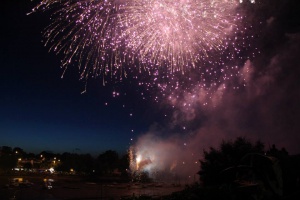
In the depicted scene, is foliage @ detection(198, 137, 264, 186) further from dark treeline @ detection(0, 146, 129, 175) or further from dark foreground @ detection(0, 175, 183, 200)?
dark treeline @ detection(0, 146, 129, 175)

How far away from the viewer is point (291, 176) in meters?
6.17

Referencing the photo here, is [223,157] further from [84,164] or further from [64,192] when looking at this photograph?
[84,164]

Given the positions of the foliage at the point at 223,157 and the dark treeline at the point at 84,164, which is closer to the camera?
the foliage at the point at 223,157

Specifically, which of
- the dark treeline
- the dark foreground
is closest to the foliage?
the dark foreground

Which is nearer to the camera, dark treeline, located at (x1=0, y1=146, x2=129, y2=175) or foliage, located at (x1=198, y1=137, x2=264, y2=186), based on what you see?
foliage, located at (x1=198, y1=137, x2=264, y2=186)

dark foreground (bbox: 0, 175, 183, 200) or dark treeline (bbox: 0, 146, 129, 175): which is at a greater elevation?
dark treeline (bbox: 0, 146, 129, 175)

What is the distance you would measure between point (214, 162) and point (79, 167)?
255 ft

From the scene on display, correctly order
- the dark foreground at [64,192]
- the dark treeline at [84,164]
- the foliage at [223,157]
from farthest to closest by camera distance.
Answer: the dark treeline at [84,164], the dark foreground at [64,192], the foliage at [223,157]

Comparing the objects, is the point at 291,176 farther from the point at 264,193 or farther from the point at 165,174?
the point at 165,174

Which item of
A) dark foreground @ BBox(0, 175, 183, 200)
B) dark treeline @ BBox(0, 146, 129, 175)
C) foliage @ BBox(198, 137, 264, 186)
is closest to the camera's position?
foliage @ BBox(198, 137, 264, 186)

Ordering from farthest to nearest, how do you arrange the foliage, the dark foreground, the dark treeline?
the dark treeline → the dark foreground → the foliage

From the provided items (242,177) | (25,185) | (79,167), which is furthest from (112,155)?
(242,177)

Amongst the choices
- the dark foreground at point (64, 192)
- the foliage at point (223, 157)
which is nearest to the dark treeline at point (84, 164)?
the dark foreground at point (64, 192)

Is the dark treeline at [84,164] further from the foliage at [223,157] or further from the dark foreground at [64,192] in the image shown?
the foliage at [223,157]
